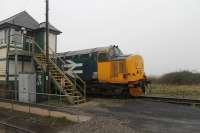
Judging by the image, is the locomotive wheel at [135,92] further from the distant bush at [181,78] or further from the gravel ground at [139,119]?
the distant bush at [181,78]

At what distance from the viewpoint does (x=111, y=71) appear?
47.2ft

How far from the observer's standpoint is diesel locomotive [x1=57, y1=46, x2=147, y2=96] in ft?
45.9

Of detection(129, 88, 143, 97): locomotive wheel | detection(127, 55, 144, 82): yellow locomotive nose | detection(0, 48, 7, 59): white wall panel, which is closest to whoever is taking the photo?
detection(127, 55, 144, 82): yellow locomotive nose

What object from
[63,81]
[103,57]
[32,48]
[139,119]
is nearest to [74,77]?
[63,81]

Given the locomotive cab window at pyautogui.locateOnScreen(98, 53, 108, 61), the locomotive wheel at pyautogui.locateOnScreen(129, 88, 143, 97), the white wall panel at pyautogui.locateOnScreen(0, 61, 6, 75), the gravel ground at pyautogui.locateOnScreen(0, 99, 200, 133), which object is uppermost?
the locomotive cab window at pyautogui.locateOnScreen(98, 53, 108, 61)

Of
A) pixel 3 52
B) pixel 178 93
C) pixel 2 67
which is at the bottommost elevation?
pixel 178 93

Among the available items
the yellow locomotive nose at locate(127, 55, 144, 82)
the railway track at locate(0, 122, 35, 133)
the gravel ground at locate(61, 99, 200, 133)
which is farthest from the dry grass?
the railway track at locate(0, 122, 35, 133)

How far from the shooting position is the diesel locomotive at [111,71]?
45.9 feet

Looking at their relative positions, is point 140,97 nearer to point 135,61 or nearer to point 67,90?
point 135,61

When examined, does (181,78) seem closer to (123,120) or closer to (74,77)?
(74,77)

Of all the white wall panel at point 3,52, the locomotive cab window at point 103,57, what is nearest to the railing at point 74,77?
the locomotive cab window at point 103,57

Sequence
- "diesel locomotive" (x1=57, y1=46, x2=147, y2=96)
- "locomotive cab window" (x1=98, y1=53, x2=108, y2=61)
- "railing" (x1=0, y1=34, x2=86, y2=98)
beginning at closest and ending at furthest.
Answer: "diesel locomotive" (x1=57, y1=46, x2=147, y2=96)
"locomotive cab window" (x1=98, y1=53, x2=108, y2=61)
"railing" (x1=0, y1=34, x2=86, y2=98)

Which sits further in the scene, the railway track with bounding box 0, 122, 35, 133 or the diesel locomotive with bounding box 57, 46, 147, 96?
the diesel locomotive with bounding box 57, 46, 147, 96

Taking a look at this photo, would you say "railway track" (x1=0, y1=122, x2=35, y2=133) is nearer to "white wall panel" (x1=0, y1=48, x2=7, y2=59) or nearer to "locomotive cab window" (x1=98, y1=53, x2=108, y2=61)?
"locomotive cab window" (x1=98, y1=53, x2=108, y2=61)
